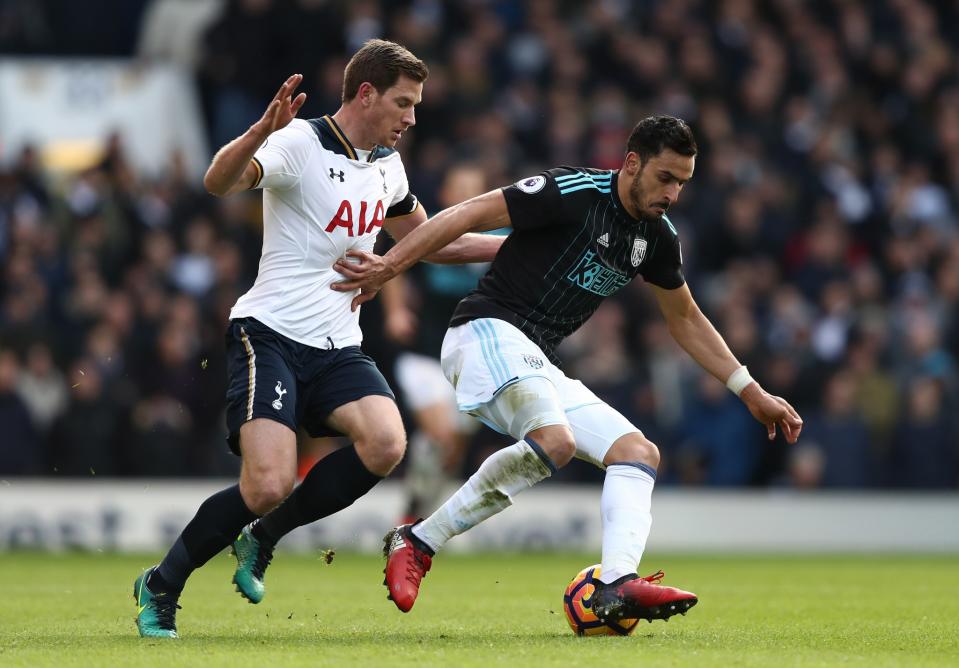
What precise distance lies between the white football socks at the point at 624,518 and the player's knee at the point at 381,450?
88 cm

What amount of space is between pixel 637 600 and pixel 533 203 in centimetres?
170

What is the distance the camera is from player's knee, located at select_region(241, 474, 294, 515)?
6.57m

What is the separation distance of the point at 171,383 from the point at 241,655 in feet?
27.5

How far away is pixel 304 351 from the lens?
22.9 ft

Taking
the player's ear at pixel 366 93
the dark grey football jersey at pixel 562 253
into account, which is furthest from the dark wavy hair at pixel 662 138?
the player's ear at pixel 366 93

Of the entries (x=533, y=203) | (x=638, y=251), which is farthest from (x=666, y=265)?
(x=533, y=203)

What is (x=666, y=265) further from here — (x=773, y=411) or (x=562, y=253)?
(x=773, y=411)

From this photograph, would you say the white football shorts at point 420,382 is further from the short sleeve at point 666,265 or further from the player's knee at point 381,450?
the player's knee at point 381,450

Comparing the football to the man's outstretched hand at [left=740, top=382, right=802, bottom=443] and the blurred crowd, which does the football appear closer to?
the man's outstretched hand at [left=740, top=382, right=802, bottom=443]

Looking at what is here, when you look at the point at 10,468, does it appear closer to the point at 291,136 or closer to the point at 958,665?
the point at 291,136

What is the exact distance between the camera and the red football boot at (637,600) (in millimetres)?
6336

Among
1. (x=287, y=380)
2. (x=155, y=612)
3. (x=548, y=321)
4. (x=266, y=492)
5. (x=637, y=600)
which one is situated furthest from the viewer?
(x=548, y=321)

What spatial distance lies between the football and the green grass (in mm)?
68

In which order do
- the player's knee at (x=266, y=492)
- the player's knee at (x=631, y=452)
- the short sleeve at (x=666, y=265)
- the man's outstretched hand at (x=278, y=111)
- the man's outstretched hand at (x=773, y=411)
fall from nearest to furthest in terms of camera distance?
1. the man's outstretched hand at (x=278, y=111)
2. the player's knee at (x=266, y=492)
3. the player's knee at (x=631, y=452)
4. the short sleeve at (x=666, y=265)
5. the man's outstretched hand at (x=773, y=411)
